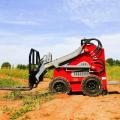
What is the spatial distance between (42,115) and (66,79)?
5.29 metres

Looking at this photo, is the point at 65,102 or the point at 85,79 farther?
the point at 85,79

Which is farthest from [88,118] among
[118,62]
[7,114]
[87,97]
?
[118,62]

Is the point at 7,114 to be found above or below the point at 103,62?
below

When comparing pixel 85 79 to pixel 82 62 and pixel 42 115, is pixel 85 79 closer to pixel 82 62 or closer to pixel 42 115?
pixel 82 62

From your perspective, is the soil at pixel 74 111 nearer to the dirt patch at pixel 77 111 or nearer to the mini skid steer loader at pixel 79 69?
the dirt patch at pixel 77 111

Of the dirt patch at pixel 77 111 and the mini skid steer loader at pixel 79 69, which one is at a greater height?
the mini skid steer loader at pixel 79 69

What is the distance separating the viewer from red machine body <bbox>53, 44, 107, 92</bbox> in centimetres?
1712

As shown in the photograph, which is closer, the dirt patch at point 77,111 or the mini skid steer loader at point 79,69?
the dirt patch at point 77,111

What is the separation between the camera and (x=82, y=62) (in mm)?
17203

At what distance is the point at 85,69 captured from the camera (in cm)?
1714

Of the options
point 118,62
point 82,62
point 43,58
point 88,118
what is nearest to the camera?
point 88,118

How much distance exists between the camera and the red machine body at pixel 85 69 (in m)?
17.1

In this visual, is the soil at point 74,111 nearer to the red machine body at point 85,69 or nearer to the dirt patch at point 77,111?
the dirt patch at point 77,111

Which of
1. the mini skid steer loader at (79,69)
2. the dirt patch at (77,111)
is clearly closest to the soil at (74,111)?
the dirt patch at (77,111)
